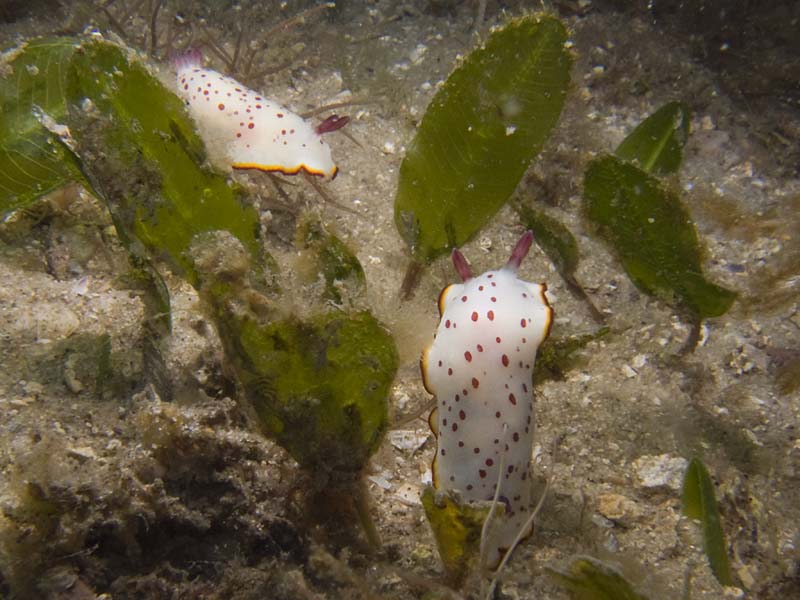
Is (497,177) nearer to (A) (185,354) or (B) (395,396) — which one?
(B) (395,396)

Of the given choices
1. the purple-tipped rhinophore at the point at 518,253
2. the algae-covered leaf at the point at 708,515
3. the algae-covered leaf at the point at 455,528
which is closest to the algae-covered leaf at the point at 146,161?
the purple-tipped rhinophore at the point at 518,253

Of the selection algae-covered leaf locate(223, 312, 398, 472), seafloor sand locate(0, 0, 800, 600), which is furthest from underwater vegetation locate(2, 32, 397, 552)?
seafloor sand locate(0, 0, 800, 600)

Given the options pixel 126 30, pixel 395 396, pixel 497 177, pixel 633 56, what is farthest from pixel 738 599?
pixel 126 30

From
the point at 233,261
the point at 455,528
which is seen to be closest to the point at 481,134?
the point at 233,261

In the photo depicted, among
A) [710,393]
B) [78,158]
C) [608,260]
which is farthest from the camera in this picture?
[608,260]

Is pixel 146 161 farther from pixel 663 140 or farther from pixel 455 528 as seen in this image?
pixel 663 140
